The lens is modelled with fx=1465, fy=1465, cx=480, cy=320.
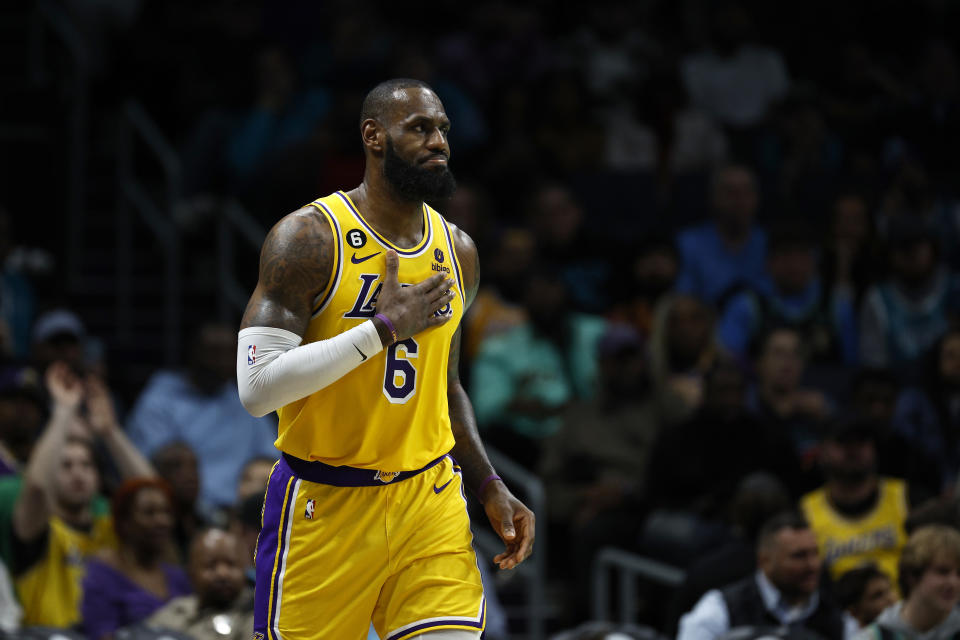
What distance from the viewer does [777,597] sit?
6.97 meters

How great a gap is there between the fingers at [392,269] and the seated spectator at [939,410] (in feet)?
17.0

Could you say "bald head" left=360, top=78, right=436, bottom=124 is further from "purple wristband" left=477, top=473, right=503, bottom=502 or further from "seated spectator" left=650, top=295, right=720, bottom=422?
"seated spectator" left=650, top=295, right=720, bottom=422

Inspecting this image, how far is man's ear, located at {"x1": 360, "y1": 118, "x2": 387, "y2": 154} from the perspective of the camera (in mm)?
4863

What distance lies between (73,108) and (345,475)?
821cm

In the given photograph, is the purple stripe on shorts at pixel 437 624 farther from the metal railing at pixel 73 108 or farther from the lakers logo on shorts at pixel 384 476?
the metal railing at pixel 73 108

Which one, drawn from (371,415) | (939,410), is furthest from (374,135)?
(939,410)

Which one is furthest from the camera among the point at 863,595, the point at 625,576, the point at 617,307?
the point at 617,307

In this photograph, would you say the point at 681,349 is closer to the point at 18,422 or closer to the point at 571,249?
the point at 571,249

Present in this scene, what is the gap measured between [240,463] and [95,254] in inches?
127

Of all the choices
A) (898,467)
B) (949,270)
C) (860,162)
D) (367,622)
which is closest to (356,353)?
(367,622)

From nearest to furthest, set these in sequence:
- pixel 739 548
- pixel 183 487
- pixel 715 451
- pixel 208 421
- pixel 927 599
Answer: pixel 927 599 → pixel 739 548 → pixel 183 487 → pixel 715 451 → pixel 208 421

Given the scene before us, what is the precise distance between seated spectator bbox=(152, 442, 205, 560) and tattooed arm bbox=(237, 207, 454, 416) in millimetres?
4204

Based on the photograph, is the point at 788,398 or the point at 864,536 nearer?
the point at 864,536

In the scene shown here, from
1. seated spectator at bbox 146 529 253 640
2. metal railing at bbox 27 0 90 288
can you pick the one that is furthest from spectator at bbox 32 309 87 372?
seated spectator at bbox 146 529 253 640
